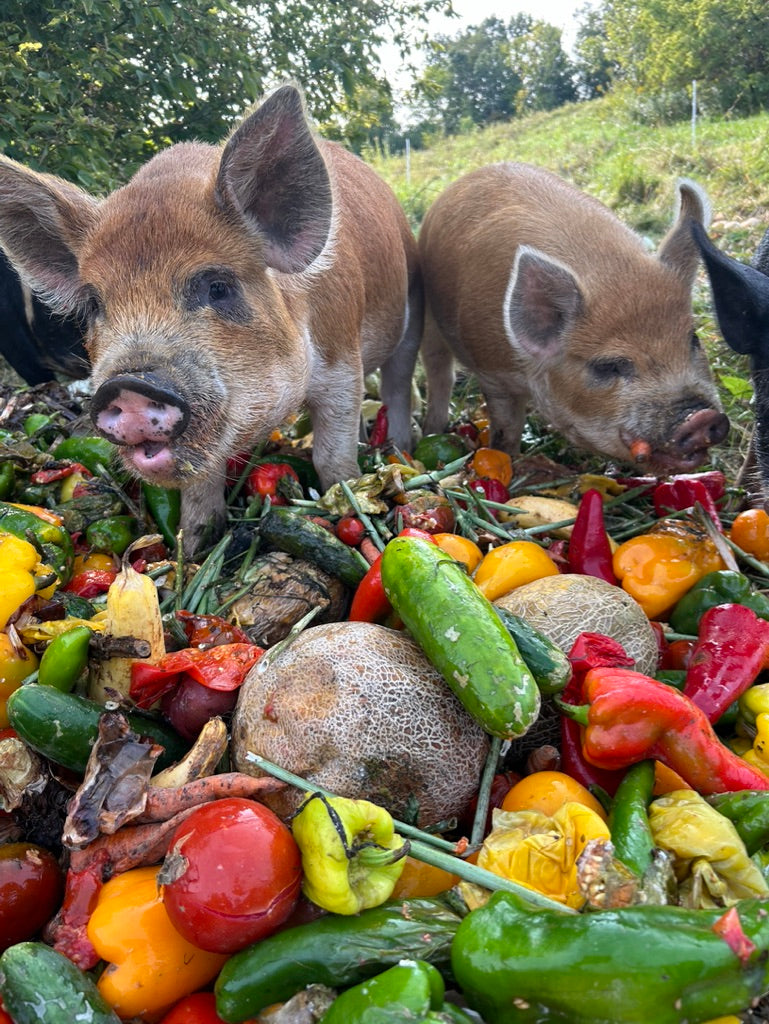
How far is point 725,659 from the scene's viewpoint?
1.98 meters

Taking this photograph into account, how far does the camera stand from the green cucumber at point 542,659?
1.78 m

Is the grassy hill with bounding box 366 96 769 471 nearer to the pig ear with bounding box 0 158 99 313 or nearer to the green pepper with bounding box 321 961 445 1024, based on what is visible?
the pig ear with bounding box 0 158 99 313

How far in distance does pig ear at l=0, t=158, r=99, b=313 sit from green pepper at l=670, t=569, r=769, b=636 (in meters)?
2.09

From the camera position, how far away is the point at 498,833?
157 cm

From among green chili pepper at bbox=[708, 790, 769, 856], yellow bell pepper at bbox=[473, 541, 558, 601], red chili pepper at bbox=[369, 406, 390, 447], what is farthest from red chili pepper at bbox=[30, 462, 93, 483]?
green chili pepper at bbox=[708, 790, 769, 856]

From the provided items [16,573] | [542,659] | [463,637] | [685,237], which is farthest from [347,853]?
[685,237]

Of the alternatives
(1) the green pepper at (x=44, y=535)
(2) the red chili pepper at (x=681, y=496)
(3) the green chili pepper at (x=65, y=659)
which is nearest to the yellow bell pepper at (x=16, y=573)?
(1) the green pepper at (x=44, y=535)

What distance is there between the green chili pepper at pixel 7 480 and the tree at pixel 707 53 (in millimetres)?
22084

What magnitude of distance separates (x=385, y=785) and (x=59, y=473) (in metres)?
1.99

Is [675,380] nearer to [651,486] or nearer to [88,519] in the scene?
[651,486]

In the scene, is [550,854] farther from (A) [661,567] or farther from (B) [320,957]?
(A) [661,567]

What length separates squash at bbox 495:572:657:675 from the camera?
6.72ft

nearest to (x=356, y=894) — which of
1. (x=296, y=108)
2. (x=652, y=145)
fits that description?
(x=296, y=108)

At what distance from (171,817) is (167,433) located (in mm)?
1005
